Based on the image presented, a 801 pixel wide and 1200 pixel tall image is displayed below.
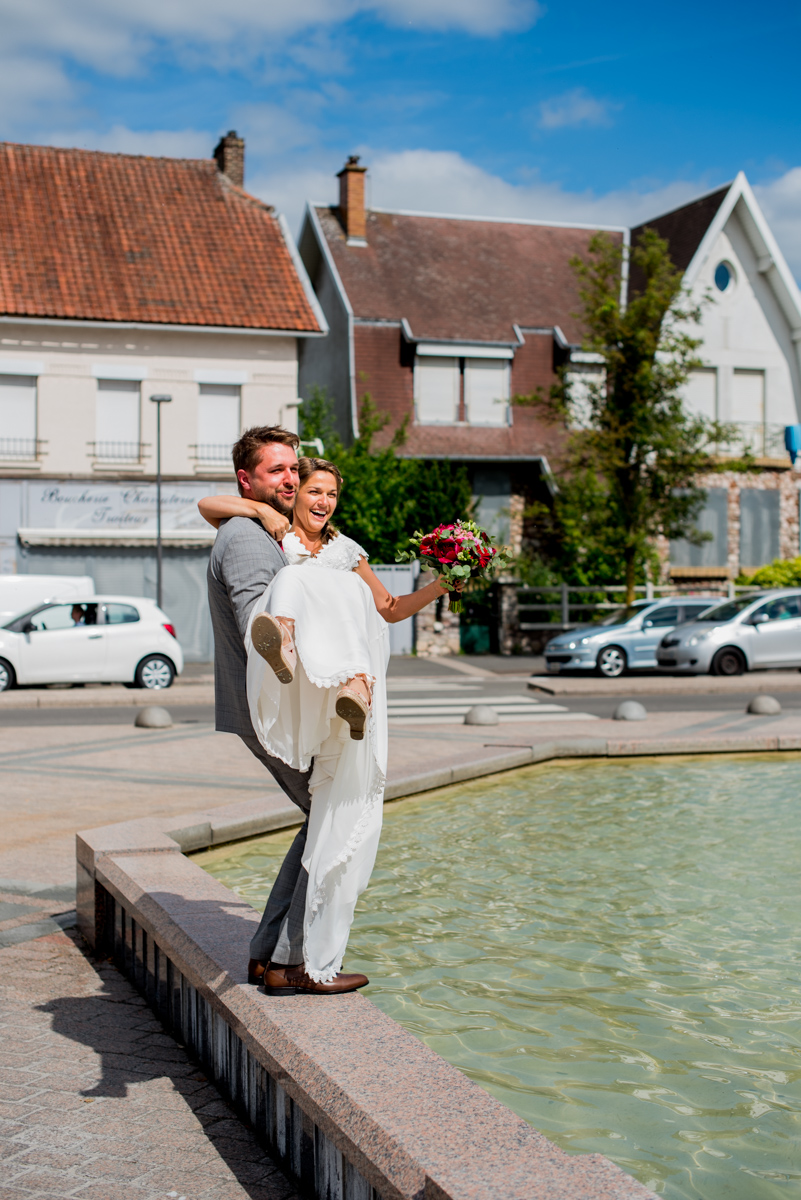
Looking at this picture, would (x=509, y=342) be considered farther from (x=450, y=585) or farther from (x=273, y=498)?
(x=273, y=498)

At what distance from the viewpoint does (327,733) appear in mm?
3598

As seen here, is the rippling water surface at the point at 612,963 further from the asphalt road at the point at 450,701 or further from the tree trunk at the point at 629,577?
the tree trunk at the point at 629,577

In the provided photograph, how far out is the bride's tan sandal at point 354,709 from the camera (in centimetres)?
336

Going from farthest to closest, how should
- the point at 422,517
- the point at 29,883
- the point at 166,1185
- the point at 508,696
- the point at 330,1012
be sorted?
1. the point at 422,517
2. the point at 508,696
3. the point at 29,883
4. the point at 330,1012
5. the point at 166,1185

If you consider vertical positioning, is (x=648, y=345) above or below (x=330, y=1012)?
above

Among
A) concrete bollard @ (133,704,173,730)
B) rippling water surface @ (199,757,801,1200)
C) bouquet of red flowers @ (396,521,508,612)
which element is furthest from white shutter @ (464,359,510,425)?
bouquet of red flowers @ (396,521,508,612)

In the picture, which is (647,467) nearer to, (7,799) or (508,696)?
(508,696)

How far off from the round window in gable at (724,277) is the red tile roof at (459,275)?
4.01 metres

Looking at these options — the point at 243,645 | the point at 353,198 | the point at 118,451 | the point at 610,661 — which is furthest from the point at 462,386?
the point at 243,645

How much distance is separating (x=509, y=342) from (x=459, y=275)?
3310mm

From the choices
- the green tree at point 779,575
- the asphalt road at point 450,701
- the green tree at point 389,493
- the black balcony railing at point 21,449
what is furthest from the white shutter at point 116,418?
the green tree at point 779,575

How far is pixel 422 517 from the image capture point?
96.3 feet

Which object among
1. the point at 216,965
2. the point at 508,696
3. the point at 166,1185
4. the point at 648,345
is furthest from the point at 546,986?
the point at 648,345

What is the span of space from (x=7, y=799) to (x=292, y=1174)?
630cm
